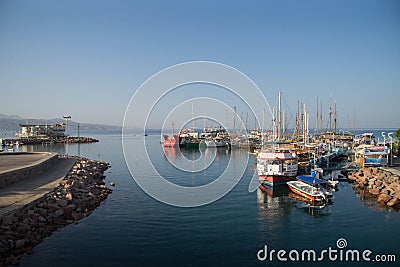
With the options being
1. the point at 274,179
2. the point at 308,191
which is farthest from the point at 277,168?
the point at 308,191

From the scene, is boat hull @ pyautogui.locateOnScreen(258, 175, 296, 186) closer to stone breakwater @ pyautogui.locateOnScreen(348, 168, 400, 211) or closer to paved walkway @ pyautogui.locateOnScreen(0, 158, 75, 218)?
stone breakwater @ pyautogui.locateOnScreen(348, 168, 400, 211)

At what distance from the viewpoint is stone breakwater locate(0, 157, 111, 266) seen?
1020cm

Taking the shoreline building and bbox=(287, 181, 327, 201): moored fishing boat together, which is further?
the shoreline building

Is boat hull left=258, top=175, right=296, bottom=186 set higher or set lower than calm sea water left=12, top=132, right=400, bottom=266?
Result: higher

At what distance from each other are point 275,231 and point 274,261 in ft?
9.26

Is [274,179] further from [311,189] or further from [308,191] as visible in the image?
[311,189]

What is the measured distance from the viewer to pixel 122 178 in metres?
26.1

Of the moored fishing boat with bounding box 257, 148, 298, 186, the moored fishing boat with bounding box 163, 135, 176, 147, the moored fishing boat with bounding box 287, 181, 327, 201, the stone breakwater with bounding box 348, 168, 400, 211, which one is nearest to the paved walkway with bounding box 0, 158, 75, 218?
the moored fishing boat with bounding box 257, 148, 298, 186

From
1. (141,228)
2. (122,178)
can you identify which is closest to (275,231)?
(141,228)

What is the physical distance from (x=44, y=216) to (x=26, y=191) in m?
2.52

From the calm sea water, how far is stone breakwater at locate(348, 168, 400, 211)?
96 cm

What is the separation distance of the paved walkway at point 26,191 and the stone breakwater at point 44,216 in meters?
0.28

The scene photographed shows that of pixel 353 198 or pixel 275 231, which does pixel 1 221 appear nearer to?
pixel 275 231

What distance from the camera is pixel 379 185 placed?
20.3m
